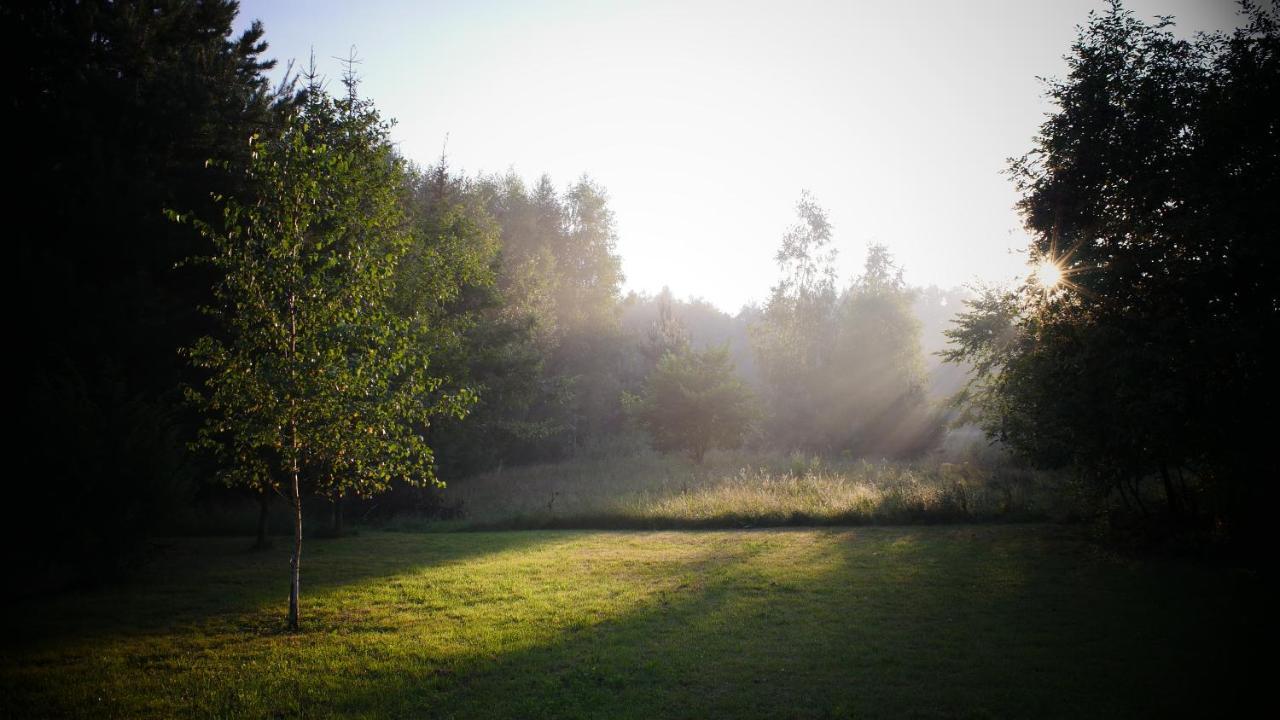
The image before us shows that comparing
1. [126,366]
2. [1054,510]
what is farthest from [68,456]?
[1054,510]

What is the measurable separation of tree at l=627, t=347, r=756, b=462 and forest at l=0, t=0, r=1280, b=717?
8.55m

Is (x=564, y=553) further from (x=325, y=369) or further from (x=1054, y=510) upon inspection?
(x=1054, y=510)

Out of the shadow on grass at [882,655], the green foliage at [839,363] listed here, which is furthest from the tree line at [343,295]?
the green foliage at [839,363]

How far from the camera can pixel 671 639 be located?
7996mm

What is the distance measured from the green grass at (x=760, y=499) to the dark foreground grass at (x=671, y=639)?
3143 millimetres

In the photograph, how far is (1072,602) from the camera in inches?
350

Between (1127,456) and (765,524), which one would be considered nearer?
(1127,456)

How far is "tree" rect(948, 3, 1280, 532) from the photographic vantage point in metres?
9.16

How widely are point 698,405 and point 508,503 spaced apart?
12.0m

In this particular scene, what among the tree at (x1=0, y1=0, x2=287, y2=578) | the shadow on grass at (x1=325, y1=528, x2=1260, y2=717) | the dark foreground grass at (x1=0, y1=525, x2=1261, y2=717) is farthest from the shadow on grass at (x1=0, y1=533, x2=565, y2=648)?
the shadow on grass at (x1=325, y1=528, x2=1260, y2=717)

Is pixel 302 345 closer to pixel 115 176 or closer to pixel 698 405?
pixel 115 176

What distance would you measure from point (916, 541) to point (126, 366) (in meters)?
21.9

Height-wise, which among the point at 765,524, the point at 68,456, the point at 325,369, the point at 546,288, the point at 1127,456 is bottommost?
the point at 765,524

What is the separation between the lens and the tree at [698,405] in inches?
1249
